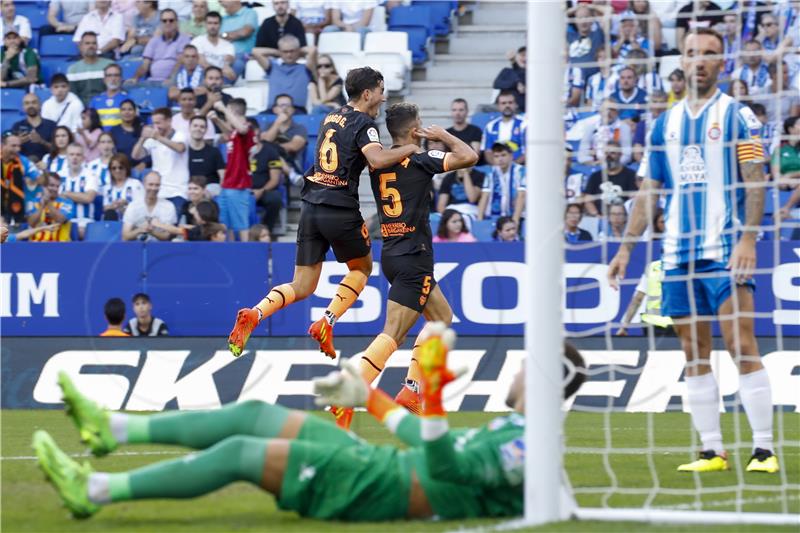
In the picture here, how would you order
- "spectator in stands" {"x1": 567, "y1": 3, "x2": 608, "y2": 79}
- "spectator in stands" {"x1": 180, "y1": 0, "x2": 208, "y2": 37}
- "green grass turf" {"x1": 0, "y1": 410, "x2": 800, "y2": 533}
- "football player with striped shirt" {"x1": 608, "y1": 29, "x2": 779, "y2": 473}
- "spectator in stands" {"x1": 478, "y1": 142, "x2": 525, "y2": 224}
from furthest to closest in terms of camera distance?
"spectator in stands" {"x1": 180, "y1": 0, "x2": 208, "y2": 37} < "spectator in stands" {"x1": 478, "y1": 142, "x2": 525, "y2": 224} < "spectator in stands" {"x1": 567, "y1": 3, "x2": 608, "y2": 79} < "football player with striped shirt" {"x1": 608, "y1": 29, "x2": 779, "y2": 473} < "green grass turf" {"x1": 0, "y1": 410, "x2": 800, "y2": 533}

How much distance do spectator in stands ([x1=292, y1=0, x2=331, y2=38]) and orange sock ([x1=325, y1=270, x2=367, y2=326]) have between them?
27.2ft

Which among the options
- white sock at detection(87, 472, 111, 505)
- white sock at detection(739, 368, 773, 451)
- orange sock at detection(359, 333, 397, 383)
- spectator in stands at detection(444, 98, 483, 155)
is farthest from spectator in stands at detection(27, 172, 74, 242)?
white sock at detection(87, 472, 111, 505)

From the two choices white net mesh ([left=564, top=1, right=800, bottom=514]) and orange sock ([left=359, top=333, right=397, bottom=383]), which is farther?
orange sock ([left=359, top=333, right=397, bottom=383])

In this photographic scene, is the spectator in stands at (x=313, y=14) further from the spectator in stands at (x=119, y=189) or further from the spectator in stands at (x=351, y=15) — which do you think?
the spectator in stands at (x=119, y=189)

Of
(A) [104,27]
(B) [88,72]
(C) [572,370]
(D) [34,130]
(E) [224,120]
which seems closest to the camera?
(C) [572,370]

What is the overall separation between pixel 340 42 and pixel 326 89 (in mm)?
1092

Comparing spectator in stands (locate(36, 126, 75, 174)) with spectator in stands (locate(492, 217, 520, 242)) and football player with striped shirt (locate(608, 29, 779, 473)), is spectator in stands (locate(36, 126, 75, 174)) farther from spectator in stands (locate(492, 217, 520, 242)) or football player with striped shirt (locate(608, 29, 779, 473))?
football player with striped shirt (locate(608, 29, 779, 473))

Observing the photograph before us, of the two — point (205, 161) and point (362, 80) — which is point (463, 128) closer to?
point (205, 161)

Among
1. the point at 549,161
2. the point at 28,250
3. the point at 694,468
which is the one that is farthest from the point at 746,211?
the point at 28,250

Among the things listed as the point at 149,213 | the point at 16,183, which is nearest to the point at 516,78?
the point at 149,213

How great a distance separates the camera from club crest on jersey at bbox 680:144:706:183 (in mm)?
7230

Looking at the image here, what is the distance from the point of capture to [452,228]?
13.5 meters

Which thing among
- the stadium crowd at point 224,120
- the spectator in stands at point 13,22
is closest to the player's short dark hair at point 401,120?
the stadium crowd at point 224,120

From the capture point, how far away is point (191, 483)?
16.6 ft
